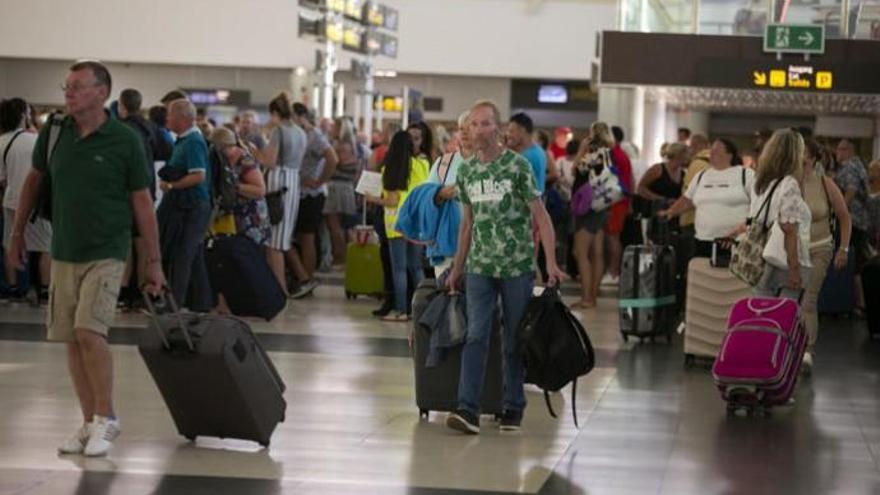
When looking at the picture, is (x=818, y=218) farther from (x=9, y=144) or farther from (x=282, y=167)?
(x=9, y=144)

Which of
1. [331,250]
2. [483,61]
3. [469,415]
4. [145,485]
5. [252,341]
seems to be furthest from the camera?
[483,61]

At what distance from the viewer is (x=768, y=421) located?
1022cm

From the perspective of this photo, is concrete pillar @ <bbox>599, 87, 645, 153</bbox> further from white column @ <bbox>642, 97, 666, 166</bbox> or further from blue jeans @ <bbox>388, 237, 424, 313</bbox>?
blue jeans @ <bbox>388, 237, 424, 313</bbox>

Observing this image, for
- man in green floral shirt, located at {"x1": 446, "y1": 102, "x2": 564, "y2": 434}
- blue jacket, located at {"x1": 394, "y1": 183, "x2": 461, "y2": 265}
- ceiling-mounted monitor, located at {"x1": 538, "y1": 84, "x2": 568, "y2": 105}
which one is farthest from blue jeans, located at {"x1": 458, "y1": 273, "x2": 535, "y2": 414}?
ceiling-mounted monitor, located at {"x1": 538, "y1": 84, "x2": 568, "y2": 105}

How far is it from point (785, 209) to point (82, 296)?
4.76 meters

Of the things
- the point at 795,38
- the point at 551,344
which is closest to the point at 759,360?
the point at 551,344

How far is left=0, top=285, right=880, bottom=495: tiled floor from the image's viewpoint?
7.74m

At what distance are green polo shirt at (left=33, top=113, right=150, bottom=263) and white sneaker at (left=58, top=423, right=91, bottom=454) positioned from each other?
751 mm

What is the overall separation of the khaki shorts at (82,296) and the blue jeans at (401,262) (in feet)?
24.0

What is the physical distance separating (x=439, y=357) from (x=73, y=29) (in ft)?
101

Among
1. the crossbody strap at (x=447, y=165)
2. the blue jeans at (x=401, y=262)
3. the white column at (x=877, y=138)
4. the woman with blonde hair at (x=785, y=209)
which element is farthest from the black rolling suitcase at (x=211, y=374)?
the white column at (x=877, y=138)

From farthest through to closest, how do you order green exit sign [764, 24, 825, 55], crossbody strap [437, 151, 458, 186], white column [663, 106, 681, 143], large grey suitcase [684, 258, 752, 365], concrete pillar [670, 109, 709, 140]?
concrete pillar [670, 109, 709, 140] → white column [663, 106, 681, 143] → green exit sign [764, 24, 825, 55] → large grey suitcase [684, 258, 752, 365] → crossbody strap [437, 151, 458, 186]

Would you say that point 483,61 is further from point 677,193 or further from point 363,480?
point 363,480

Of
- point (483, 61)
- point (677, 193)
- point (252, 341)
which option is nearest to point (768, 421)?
point (252, 341)
